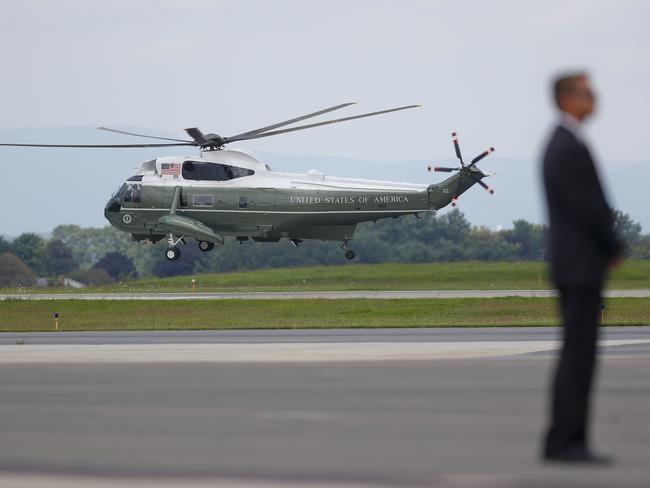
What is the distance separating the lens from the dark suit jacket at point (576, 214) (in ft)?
29.8

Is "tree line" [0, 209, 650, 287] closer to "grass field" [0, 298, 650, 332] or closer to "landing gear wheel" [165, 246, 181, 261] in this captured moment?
"landing gear wheel" [165, 246, 181, 261]

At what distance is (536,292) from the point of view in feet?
168

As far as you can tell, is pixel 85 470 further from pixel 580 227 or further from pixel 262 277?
pixel 262 277

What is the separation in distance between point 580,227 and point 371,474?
2.00 meters

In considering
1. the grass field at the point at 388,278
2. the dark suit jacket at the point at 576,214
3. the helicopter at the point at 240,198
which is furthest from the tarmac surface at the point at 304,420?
the grass field at the point at 388,278

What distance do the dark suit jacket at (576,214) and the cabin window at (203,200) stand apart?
4321 centimetres

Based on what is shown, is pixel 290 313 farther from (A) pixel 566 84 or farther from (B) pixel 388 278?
(B) pixel 388 278

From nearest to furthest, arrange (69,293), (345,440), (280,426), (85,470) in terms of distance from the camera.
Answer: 1. (85,470)
2. (345,440)
3. (280,426)
4. (69,293)

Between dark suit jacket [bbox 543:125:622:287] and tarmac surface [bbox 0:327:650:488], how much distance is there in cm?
123

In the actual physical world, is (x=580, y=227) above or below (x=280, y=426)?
above

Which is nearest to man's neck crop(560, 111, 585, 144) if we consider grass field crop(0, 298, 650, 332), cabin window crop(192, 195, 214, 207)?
grass field crop(0, 298, 650, 332)

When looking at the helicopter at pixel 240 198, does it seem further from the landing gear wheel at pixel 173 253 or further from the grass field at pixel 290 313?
the grass field at pixel 290 313

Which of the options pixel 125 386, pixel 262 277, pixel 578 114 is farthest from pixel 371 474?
pixel 262 277

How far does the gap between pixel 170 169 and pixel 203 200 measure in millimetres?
1596
